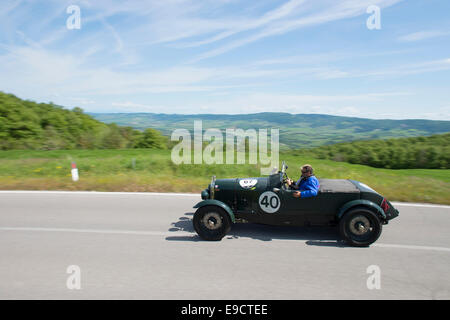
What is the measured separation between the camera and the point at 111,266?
4.18 meters

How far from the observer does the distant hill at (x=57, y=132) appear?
3281 cm

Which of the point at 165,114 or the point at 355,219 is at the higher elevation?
the point at 165,114

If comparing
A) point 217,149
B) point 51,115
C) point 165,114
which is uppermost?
point 165,114

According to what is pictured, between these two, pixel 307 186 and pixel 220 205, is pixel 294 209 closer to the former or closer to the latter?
pixel 307 186

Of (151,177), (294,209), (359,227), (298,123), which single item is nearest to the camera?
(359,227)

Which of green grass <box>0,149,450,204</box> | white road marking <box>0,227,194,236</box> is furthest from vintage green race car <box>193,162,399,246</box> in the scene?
green grass <box>0,149,450,204</box>

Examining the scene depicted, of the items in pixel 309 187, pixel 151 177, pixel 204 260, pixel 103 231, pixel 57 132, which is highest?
pixel 57 132

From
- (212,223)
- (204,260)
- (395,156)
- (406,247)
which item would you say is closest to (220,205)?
(212,223)

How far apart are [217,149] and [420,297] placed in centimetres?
1708

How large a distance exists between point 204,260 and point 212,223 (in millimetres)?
803

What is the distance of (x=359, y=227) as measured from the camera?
481 cm
